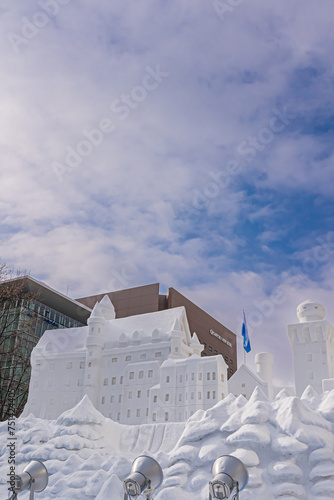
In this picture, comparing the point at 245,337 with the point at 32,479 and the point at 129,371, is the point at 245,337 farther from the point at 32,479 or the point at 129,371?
the point at 32,479

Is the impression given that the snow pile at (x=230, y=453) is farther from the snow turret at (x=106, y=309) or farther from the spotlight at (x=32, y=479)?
the snow turret at (x=106, y=309)

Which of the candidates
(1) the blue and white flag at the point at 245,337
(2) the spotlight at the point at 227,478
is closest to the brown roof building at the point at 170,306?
(1) the blue and white flag at the point at 245,337

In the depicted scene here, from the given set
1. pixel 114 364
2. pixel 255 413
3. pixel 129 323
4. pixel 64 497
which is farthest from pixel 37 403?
pixel 255 413

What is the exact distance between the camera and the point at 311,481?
17.6 m

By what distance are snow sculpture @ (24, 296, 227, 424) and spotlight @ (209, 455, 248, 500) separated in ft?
58.6

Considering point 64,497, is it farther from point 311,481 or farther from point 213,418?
point 311,481

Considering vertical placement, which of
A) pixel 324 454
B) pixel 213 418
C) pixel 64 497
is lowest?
pixel 64 497

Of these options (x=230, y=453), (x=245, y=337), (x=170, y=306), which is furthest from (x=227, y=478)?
(x=170, y=306)

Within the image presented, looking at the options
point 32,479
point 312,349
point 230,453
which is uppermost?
point 312,349

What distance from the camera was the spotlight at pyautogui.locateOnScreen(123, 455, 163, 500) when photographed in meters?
14.8

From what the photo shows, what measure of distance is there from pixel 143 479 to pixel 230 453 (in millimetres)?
5386

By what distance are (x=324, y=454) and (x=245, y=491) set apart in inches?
126

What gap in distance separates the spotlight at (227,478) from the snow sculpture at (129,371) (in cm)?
1787

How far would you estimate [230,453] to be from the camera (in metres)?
19.3
